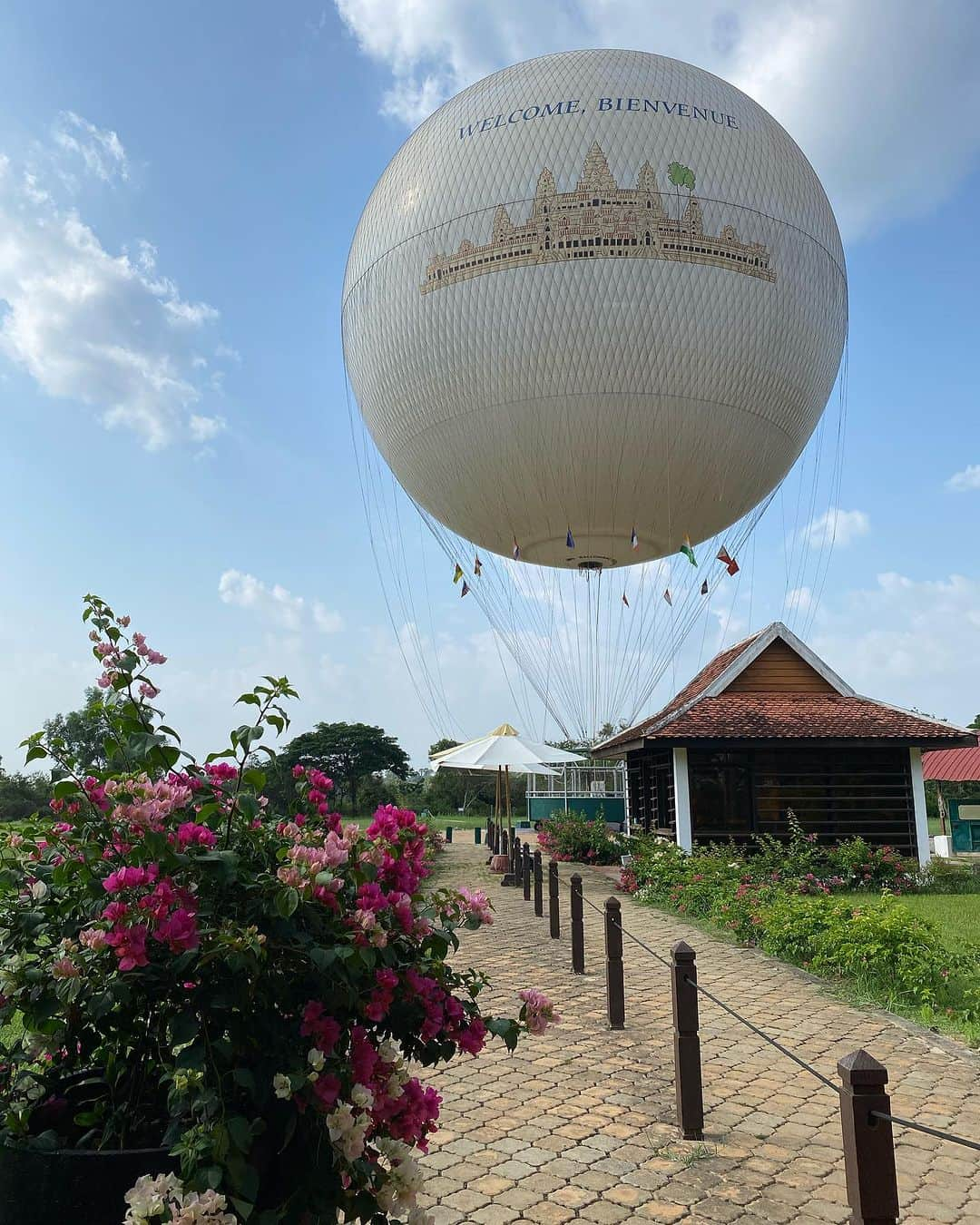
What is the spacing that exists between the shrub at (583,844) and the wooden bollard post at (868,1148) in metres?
19.1

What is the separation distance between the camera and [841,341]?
703 inches

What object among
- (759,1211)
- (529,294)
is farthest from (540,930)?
(529,294)

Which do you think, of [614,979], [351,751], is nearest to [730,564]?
[614,979]

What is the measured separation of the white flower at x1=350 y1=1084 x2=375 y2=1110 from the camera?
2504 mm

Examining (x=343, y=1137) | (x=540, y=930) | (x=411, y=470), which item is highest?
(x=411, y=470)

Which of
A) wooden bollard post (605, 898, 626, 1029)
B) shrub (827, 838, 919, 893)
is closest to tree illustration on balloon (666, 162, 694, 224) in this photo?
wooden bollard post (605, 898, 626, 1029)

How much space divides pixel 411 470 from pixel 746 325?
6.94 m

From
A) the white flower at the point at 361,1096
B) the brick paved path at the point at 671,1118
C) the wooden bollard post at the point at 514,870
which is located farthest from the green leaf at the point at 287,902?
the wooden bollard post at the point at 514,870

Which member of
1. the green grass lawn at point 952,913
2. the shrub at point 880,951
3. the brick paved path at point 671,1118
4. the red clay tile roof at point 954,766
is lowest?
the brick paved path at point 671,1118

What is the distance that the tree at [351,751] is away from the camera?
218 ft

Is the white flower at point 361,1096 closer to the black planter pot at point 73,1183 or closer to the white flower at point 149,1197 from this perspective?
the white flower at point 149,1197

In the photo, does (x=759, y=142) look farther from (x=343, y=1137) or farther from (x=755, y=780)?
(x=343, y=1137)

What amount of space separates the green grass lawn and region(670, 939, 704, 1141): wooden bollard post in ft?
20.4

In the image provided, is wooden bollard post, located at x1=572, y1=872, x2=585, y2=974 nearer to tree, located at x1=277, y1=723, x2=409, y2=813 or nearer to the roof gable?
the roof gable
